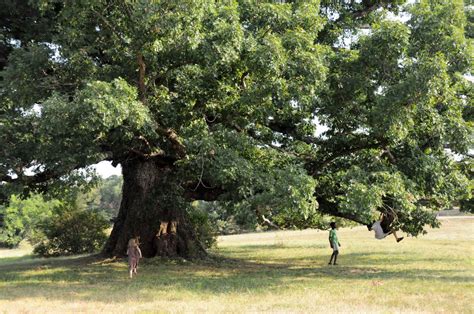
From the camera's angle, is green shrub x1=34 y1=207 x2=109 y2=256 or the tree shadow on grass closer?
the tree shadow on grass

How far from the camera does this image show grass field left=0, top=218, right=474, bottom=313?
34.2ft

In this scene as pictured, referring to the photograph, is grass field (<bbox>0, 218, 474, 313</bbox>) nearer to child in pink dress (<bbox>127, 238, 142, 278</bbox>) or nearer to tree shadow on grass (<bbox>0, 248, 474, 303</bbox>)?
tree shadow on grass (<bbox>0, 248, 474, 303</bbox>)

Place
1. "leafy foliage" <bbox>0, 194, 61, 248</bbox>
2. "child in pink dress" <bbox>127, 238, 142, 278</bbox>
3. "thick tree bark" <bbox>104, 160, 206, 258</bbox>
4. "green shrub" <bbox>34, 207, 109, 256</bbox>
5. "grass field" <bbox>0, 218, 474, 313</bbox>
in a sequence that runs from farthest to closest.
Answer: "leafy foliage" <bbox>0, 194, 61, 248</bbox> < "green shrub" <bbox>34, 207, 109, 256</bbox> < "thick tree bark" <bbox>104, 160, 206, 258</bbox> < "child in pink dress" <bbox>127, 238, 142, 278</bbox> < "grass field" <bbox>0, 218, 474, 313</bbox>

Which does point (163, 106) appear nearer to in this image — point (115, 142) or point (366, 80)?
point (115, 142)

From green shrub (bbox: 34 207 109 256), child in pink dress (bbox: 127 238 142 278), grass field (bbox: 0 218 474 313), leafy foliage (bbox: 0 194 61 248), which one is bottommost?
grass field (bbox: 0 218 474 313)

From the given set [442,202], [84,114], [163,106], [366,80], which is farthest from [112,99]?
[442,202]

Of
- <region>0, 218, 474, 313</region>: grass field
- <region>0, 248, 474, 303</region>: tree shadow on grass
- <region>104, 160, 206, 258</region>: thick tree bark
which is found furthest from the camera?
<region>104, 160, 206, 258</region>: thick tree bark

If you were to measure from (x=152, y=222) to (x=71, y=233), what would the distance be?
406 inches

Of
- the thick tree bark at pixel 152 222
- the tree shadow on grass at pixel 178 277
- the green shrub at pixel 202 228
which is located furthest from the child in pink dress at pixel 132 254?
the green shrub at pixel 202 228

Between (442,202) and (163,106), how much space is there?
9.91 metres

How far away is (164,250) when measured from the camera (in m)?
19.8

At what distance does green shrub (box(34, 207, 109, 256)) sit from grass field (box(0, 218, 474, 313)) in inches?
327

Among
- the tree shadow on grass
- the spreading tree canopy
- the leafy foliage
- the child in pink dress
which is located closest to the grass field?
the tree shadow on grass

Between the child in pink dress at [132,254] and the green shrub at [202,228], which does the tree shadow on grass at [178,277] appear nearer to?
the child in pink dress at [132,254]
